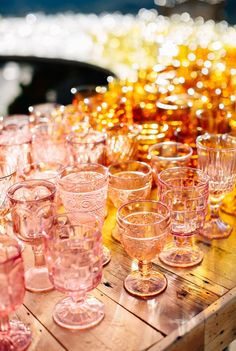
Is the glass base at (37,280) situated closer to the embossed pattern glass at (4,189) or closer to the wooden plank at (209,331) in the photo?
the embossed pattern glass at (4,189)

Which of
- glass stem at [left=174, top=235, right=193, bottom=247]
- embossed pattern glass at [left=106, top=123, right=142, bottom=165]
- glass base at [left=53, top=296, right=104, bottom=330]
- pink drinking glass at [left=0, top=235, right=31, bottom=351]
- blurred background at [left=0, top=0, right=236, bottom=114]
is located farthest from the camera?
blurred background at [left=0, top=0, right=236, bottom=114]

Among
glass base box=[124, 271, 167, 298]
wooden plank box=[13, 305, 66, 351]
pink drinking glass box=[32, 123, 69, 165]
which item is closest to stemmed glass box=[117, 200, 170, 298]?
glass base box=[124, 271, 167, 298]

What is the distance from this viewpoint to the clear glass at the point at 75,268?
0.97 metres

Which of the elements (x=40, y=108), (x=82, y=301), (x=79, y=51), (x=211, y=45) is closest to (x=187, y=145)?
(x=82, y=301)

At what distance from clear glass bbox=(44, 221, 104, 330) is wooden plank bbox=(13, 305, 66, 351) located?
4cm

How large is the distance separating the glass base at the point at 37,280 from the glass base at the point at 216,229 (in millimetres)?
440

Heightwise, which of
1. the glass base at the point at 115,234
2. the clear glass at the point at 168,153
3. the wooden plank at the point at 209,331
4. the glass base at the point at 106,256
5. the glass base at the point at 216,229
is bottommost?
the wooden plank at the point at 209,331

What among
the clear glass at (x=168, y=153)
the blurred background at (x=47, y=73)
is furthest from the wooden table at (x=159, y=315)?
the blurred background at (x=47, y=73)

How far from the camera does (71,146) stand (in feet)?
4.89

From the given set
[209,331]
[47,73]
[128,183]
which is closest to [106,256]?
[128,183]

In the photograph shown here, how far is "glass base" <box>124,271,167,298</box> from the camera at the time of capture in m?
1.11

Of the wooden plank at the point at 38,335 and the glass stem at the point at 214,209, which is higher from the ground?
the glass stem at the point at 214,209

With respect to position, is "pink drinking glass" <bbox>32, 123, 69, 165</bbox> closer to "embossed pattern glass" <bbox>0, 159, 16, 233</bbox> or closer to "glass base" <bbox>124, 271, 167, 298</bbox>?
"embossed pattern glass" <bbox>0, 159, 16, 233</bbox>

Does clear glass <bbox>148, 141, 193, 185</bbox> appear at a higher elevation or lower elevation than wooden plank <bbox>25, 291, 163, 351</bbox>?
higher
